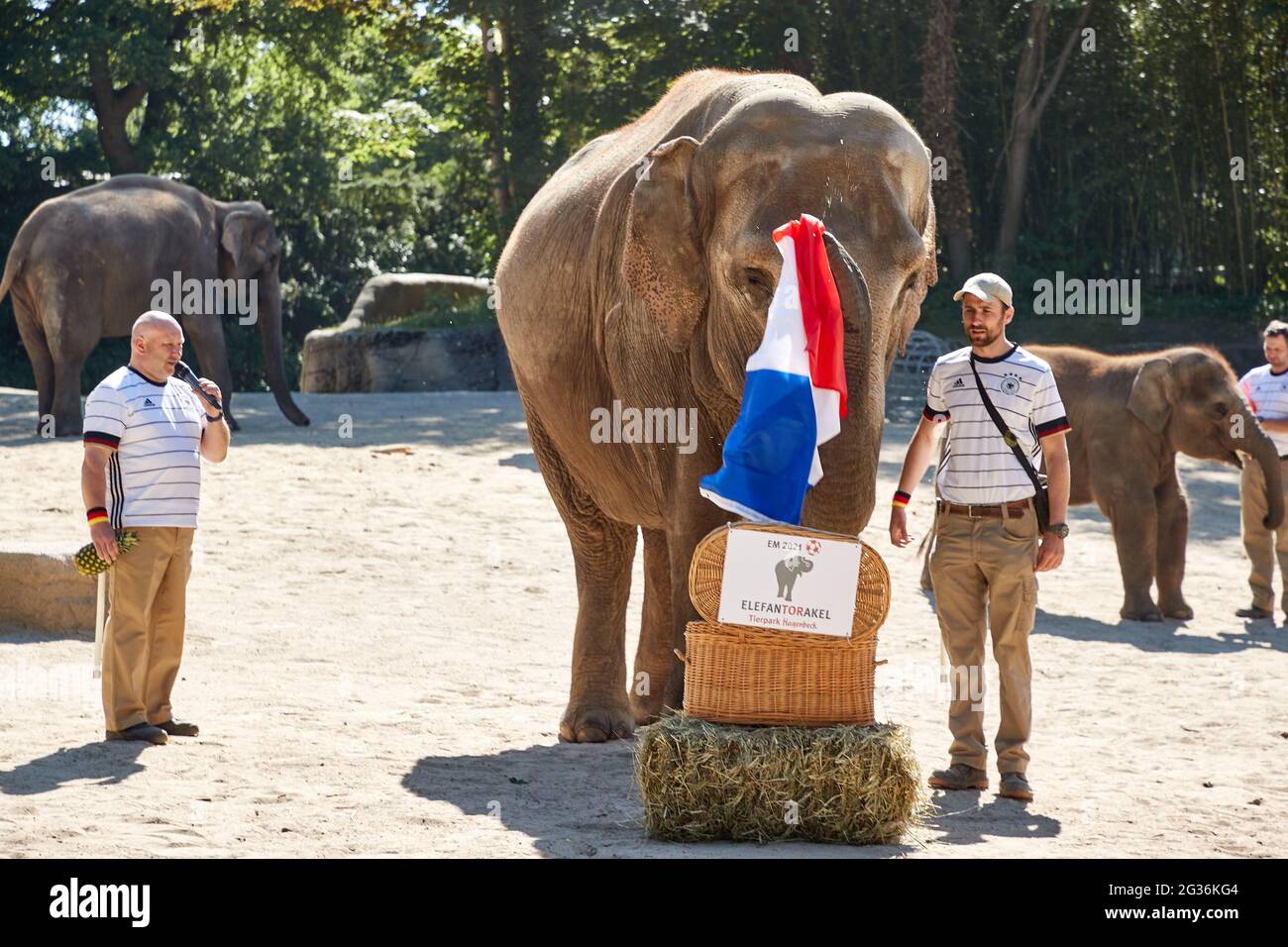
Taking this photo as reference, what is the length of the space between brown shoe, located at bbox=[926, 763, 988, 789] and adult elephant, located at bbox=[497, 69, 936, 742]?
1044 mm

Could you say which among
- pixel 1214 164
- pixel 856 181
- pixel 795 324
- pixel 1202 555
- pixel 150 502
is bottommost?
pixel 1202 555

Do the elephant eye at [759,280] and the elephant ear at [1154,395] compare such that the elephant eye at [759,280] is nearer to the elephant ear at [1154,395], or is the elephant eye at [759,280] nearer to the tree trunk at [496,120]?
the elephant ear at [1154,395]

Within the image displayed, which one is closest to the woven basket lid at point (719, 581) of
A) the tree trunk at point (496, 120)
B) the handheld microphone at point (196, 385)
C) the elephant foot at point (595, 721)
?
the elephant foot at point (595, 721)

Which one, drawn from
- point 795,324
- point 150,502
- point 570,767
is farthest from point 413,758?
point 795,324

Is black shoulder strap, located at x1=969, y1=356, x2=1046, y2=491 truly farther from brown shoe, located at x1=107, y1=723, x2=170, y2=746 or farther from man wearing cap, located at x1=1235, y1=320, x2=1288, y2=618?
man wearing cap, located at x1=1235, y1=320, x2=1288, y2=618

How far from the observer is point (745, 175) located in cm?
572

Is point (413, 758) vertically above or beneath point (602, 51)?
beneath

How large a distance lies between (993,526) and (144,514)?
3.31 m

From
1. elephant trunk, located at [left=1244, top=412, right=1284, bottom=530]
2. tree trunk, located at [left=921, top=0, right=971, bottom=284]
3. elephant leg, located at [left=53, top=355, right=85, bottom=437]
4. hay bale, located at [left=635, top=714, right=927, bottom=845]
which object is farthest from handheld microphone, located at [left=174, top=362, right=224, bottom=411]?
tree trunk, located at [left=921, top=0, right=971, bottom=284]

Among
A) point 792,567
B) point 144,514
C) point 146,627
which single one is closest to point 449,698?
point 146,627

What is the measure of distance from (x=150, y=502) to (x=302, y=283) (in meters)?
31.8
